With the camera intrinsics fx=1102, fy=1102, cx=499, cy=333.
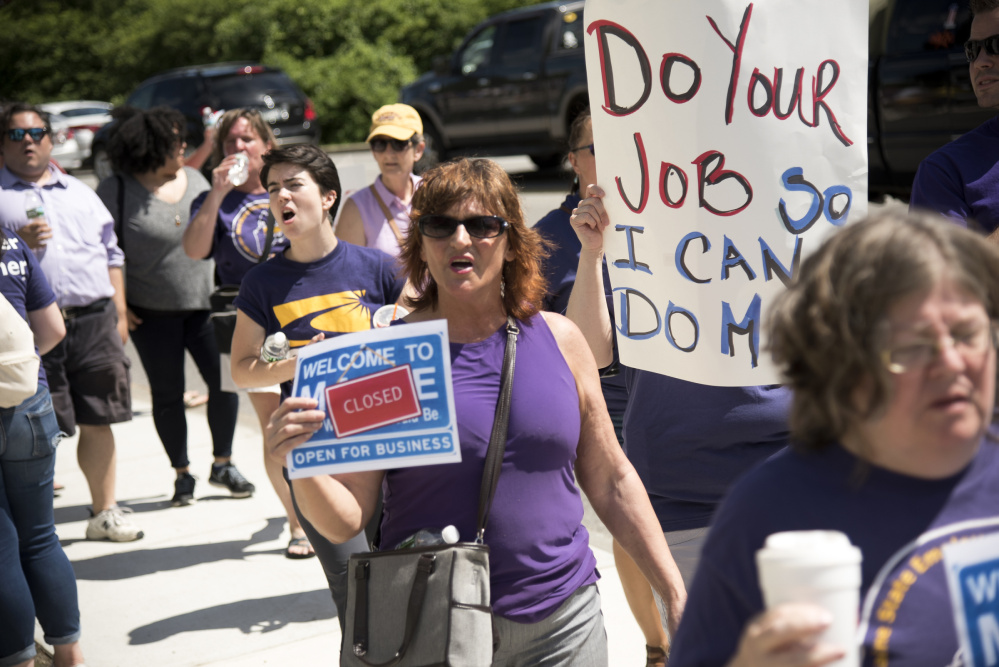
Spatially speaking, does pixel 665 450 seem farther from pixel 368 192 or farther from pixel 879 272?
pixel 368 192

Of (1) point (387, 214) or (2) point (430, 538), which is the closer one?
(2) point (430, 538)

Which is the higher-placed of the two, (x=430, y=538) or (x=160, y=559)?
(x=430, y=538)

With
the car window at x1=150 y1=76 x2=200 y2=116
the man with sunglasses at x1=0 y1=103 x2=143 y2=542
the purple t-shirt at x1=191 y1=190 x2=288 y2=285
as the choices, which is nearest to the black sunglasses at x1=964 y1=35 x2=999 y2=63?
the purple t-shirt at x1=191 y1=190 x2=288 y2=285

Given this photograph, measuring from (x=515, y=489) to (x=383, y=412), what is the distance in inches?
14.5

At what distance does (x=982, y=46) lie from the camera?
2916 millimetres

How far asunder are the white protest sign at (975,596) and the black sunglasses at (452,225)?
1.25 meters

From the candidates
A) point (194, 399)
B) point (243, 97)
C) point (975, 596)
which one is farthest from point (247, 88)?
point (975, 596)

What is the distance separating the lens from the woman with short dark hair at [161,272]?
18.5 ft

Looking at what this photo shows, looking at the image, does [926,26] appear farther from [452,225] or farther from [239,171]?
[452,225]

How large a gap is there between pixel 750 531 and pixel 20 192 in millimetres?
4325

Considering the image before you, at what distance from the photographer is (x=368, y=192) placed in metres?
4.93

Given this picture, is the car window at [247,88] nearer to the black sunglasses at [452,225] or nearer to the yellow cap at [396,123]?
the yellow cap at [396,123]

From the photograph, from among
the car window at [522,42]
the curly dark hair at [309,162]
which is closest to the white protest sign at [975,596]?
the curly dark hair at [309,162]

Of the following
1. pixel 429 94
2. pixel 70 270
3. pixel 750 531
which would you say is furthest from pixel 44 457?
pixel 429 94
